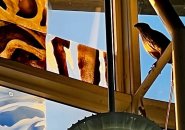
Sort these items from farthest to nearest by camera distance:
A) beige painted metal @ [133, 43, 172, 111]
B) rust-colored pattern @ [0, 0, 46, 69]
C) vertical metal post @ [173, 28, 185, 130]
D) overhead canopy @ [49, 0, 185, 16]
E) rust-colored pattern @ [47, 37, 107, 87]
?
overhead canopy @ [49, 0, 185, 16] < rust-colored pattern @ [47, 37, 107, 87] < rust-colored pattern @ [0, 0, 46, 69] < beige painted metal @ [133, 43, 172, 111] < vertical metal post @ [173, 28, 185, 130]

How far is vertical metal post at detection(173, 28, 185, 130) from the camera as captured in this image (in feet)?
2.15

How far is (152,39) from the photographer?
1.84 meters

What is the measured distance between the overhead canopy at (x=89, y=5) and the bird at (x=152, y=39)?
0.59ft

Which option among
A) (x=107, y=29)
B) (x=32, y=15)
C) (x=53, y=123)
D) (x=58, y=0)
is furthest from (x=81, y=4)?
(x=107, y=29)

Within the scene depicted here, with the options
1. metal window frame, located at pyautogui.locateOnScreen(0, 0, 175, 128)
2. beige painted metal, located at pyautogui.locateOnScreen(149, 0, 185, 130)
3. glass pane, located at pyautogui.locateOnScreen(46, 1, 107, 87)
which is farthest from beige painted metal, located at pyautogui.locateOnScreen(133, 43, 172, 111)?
beige painted metal, located at pyautogui.locateOnScreen(149, 0, 185, 130)

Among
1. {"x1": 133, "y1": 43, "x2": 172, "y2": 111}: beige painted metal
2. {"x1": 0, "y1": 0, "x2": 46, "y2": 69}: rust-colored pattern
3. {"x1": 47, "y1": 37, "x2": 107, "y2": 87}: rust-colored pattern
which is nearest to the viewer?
{"x1": 133, "y1": 43, "x2": 172, "y2": 111}: beige painted metal

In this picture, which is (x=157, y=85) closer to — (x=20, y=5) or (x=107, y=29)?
(x=20, y=5)

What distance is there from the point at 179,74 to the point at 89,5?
1.41 meters

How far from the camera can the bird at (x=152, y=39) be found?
1784 mm

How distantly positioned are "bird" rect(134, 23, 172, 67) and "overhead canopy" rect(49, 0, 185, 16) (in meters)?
0.18

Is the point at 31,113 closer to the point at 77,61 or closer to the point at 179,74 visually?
the point at 77,61

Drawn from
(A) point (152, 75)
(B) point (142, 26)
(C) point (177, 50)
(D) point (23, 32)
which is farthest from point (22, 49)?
(C) point (177, 50)

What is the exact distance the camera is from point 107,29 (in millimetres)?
744

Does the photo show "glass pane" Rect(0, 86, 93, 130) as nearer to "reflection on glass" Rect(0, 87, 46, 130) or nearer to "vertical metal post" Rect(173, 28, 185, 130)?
"reflection on glass" Rect(0, 87, 46, 130)
